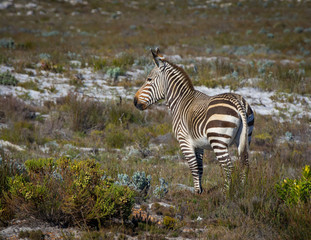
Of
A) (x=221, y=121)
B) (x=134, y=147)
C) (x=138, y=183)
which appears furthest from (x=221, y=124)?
(x=134, y=147)

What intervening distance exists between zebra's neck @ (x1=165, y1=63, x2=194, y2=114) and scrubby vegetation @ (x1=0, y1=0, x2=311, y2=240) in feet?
5.12

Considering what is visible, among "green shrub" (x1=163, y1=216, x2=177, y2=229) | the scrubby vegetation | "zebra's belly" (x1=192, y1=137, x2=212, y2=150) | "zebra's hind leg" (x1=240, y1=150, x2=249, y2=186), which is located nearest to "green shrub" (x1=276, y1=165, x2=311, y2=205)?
the scrubby vegetation

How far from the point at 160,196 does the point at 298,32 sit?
25.1 m

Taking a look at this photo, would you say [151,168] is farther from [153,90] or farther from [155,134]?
[155,134]

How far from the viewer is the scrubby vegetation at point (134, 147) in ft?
14.1

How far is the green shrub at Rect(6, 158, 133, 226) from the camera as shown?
4.15 m

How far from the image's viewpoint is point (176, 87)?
6695mm

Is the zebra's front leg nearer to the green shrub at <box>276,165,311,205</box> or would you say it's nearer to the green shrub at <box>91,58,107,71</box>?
the green shrub at <box>276,165,311,205</box>

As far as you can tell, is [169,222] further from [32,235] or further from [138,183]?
[32,235]

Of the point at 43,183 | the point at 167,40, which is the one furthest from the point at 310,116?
the point at 167,40

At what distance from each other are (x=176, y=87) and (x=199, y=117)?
1.28 m

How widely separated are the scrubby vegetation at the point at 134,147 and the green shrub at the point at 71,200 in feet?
0.06

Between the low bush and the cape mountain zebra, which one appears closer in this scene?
the cape mountain zebra

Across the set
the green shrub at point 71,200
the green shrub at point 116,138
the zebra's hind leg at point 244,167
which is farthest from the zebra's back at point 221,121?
the green shrub at point 116,138
